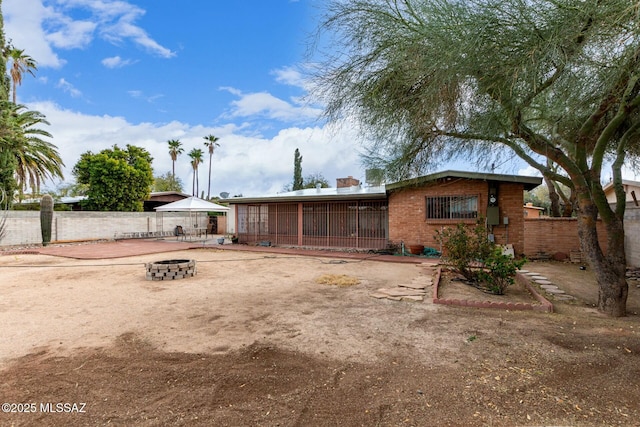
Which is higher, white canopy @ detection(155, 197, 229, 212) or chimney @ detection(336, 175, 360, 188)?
chimney @ detection(336, 175, 360, 188)

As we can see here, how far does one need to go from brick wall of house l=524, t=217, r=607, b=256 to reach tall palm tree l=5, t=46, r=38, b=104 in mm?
33710

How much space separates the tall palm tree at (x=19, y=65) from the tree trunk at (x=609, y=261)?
1322 inches

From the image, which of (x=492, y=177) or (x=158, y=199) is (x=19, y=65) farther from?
(x=492, y=177)

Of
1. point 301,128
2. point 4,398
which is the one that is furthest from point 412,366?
point 301,128

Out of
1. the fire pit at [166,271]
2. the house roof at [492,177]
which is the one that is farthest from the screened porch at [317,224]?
the fire pit at [166,271]

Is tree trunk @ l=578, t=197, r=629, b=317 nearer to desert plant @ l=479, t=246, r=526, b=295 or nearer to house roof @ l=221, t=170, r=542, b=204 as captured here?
desert plant @ l=479, t=246, r=526, b=295

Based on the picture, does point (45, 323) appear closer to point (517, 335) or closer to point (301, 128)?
point (301, 128)

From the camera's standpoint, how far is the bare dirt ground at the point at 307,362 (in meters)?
2.41

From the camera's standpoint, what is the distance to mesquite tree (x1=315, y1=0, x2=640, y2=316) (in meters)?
3.30

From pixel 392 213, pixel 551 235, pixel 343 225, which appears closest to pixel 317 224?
pixel 343 225

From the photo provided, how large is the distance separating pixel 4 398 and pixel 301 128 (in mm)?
5019

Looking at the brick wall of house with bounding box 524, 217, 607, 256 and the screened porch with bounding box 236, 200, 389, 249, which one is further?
the screened porch with bounding box 236, 200, 389, 249

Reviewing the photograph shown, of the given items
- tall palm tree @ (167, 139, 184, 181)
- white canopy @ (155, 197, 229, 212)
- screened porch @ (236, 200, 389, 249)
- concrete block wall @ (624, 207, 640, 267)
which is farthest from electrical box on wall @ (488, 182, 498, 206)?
tall palm tree @ (167, 139, 184, 181)

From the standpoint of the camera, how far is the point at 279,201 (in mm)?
15680
